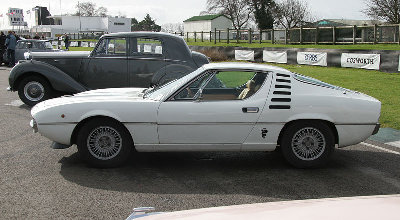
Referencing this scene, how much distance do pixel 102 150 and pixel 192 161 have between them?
4.19 ft

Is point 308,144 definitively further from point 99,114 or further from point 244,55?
point 244,55

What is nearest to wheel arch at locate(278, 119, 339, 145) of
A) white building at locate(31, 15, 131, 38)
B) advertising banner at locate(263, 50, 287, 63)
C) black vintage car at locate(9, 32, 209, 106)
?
black vintage car at locate(9, 32, 209, 106)

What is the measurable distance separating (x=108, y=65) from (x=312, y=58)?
46.9 ft

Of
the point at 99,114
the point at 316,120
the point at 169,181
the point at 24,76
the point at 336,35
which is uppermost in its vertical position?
the point at 336,35

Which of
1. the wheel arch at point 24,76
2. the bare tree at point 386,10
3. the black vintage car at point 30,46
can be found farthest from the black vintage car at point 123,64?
the bare tree at point 386,10

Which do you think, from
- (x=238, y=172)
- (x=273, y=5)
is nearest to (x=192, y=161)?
(x=238, y=172)

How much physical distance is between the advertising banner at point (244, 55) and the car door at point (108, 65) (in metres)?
16.6

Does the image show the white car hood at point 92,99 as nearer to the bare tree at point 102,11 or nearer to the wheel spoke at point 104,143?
the wheel spoke at point 104,143

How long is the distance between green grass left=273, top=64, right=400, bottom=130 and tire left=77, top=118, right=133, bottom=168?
17.9 ft

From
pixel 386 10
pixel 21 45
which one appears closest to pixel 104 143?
pixel 21 45

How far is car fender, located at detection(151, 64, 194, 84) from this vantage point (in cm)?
1017

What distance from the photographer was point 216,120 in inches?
220

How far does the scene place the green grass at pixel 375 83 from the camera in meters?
9.69

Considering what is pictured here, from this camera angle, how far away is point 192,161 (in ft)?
20.4
